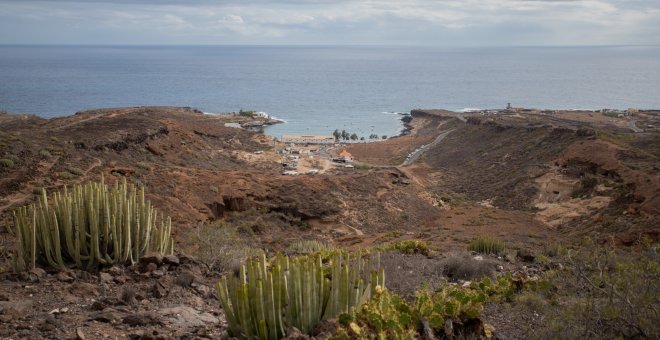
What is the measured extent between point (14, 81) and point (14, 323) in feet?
576

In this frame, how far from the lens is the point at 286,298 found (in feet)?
22.2

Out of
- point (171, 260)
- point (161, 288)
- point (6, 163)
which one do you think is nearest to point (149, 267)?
point (171, 260)

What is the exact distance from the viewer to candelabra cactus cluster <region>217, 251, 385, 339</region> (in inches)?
255

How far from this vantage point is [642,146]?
135 feet

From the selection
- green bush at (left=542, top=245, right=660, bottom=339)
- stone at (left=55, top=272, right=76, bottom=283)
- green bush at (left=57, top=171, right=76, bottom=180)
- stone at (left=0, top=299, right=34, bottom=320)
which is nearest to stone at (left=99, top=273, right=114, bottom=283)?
stone at (left=55, top=272, right=76, bottom=283)

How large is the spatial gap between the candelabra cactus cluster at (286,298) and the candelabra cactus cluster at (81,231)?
15.3 feet

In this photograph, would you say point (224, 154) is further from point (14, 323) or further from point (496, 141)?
point (14, 323)

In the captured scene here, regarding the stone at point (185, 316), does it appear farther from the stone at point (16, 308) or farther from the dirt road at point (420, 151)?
the dirt road at point (420, 151)

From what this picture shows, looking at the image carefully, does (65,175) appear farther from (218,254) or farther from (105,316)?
(105,316)

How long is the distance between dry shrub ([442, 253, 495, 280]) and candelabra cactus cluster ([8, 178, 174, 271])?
22.6ft

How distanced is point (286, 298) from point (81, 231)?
5510mm

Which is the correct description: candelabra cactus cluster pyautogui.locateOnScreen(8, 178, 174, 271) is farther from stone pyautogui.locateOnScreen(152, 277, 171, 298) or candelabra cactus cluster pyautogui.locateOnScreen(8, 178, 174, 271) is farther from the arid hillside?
the arid hillside

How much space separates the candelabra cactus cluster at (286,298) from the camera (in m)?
6.47

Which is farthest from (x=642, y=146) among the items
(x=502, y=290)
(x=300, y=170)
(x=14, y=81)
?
(x=14, y=81)
